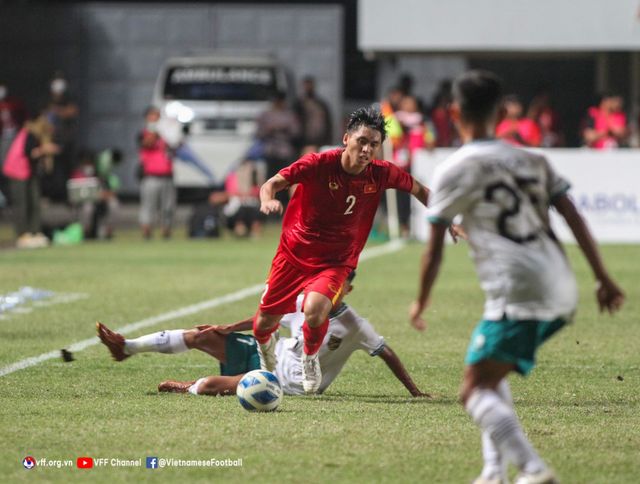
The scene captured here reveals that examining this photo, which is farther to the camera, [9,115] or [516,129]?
[9,115]

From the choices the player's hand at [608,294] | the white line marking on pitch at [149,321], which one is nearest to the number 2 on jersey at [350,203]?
the white line marking on pitch at [149,321]

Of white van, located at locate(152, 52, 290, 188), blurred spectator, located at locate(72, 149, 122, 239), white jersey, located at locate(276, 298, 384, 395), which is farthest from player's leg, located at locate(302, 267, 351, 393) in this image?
white van, located at locate(152, 52, 290, 188)

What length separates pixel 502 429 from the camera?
563 cm

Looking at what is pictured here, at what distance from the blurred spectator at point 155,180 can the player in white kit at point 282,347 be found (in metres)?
14.8

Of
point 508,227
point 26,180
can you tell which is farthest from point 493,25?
point 508,227

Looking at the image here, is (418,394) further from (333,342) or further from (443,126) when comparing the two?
(443,126)

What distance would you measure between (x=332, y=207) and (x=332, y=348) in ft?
2.73

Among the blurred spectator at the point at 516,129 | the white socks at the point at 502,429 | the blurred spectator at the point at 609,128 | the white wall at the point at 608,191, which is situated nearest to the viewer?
the white socks at the point at 502,429

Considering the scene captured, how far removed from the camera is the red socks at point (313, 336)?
8352 millimetres

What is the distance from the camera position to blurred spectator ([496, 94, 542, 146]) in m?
21.0

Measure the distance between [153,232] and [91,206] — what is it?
2.14m

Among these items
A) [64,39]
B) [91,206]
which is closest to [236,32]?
[64,39]

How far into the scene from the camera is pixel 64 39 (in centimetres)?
3166

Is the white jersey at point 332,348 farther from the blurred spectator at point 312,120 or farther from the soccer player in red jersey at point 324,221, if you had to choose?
the blurred spectator at point 312,120
